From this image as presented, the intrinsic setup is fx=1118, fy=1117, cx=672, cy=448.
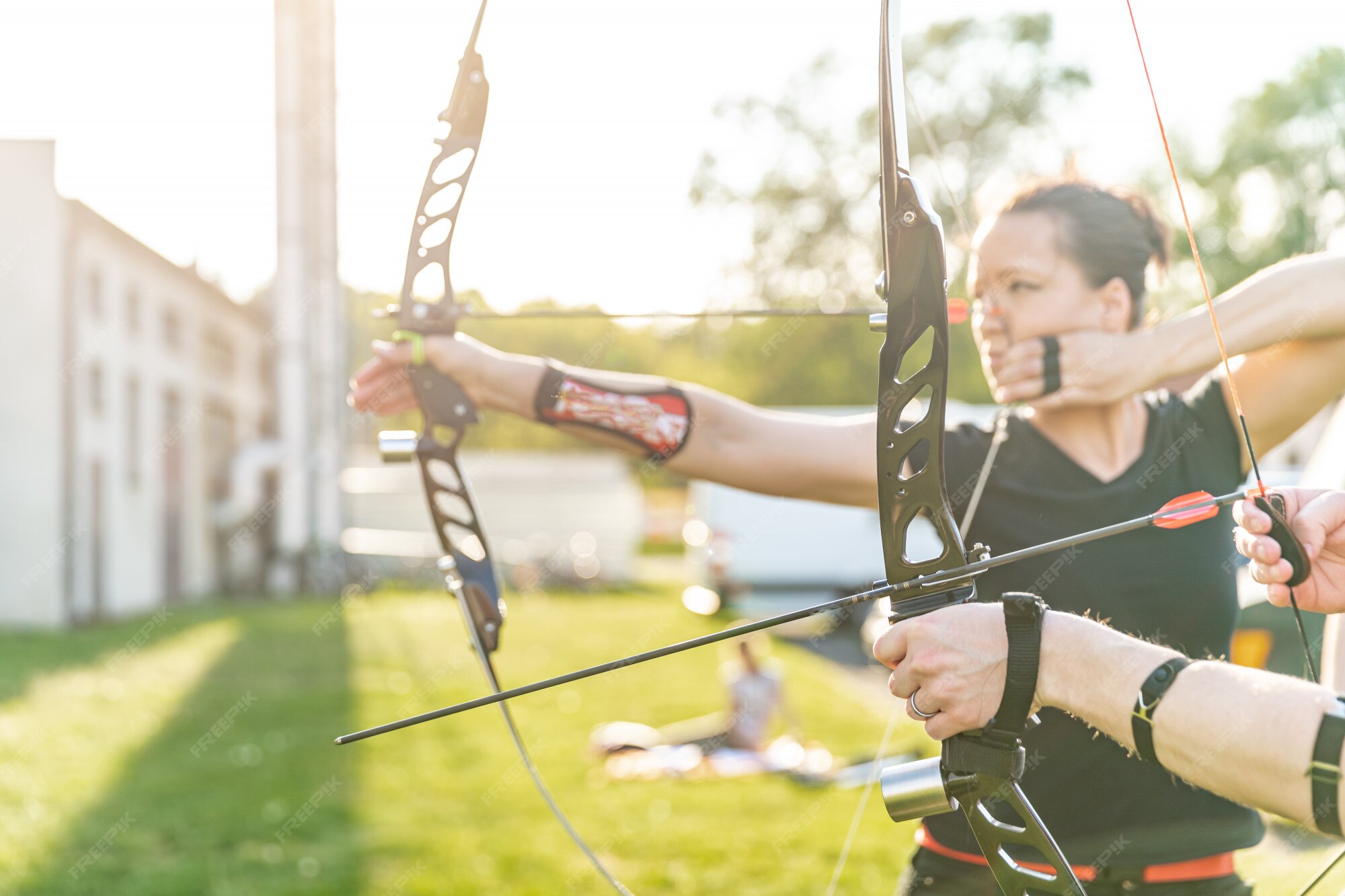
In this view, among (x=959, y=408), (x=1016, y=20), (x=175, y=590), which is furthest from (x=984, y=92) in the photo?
(x=175, y=590)

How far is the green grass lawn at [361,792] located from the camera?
13.9 feet

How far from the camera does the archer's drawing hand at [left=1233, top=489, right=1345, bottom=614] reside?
1.34 m

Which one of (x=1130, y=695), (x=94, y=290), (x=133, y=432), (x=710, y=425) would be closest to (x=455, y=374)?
(x=710, y=425)

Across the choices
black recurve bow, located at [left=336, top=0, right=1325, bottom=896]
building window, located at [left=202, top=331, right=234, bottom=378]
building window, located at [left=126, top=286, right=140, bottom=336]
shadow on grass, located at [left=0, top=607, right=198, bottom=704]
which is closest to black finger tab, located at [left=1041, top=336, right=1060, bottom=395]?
black recurve bow, located at [left=336, top=0, right=1325, bottom=896]

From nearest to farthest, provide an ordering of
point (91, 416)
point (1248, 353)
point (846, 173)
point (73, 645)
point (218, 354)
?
point (1248, 353) < point (73, 645) < point (91, 416) < point (218, 354) < point (846, 173)

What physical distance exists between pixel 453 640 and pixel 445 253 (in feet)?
34.1

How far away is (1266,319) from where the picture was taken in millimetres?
1830

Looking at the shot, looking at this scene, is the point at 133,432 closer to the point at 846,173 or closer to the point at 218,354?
the point at 218,354

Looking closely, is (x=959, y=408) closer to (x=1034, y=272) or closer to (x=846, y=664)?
(x=846, y=664)

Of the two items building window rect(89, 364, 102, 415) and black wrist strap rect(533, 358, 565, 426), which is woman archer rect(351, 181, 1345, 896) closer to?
black wrist strap rect(533, 358, 565, 426)

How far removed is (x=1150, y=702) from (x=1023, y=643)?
→ 14 cm

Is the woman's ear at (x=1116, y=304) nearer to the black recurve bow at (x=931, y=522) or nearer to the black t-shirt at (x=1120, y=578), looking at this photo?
the black t-shirt at (x=1120, y=578)

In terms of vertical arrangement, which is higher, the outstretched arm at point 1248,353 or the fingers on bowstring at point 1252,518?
the outstretched arm at point 1248,353

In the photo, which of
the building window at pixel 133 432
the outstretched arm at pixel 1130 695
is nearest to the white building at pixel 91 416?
the building window at pixel 133 432
